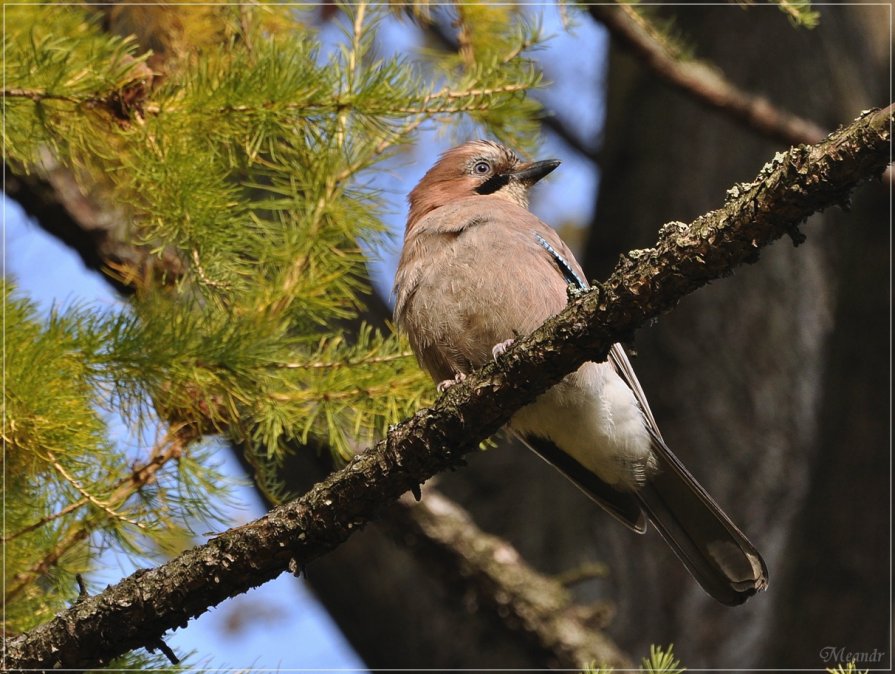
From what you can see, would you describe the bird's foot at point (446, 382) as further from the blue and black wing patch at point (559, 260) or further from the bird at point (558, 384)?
the blue and black wing patch at point (559, 260)

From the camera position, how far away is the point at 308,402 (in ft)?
12.2

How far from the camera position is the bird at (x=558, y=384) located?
405 cm

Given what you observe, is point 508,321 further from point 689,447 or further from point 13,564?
point 689,447

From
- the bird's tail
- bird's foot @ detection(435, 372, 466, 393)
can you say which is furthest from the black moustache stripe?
the bird's tail

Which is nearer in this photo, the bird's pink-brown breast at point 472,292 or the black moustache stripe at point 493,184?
the bird's pink-brown breast at point 472,292

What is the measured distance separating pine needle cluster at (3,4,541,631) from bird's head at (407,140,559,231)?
91cm

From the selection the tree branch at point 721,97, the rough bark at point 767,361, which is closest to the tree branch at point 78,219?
the tree branch at point 721,97

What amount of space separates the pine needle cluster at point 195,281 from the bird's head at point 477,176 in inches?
35.7

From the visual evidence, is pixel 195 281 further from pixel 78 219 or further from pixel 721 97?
pixel 721 97

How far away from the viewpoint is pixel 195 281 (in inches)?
146

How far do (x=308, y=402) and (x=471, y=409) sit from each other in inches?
40.0

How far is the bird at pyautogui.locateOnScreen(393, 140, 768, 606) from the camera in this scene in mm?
4047

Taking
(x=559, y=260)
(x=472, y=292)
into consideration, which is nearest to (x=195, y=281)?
(x=472, y=292)

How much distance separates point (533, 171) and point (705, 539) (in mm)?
2126
